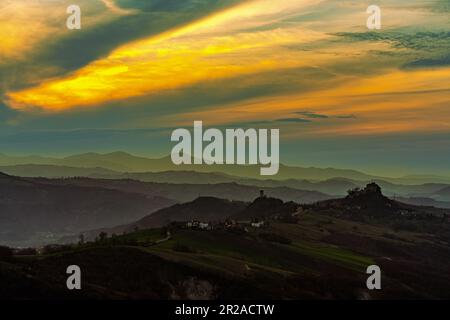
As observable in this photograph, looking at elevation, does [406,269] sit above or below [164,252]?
below

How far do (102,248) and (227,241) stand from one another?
55.2 meters

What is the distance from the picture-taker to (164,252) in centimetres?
13088

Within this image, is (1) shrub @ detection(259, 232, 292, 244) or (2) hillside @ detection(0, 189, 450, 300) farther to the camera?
(1) shrub @ detection(259, 232, 292, 244)

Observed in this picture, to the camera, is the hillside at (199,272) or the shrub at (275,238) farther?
the shrub at (275,238)

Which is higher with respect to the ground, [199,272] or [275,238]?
[199,272]

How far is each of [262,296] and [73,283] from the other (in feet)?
117

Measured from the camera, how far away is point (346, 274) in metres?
156

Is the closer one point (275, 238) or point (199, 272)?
point (199, 272)
